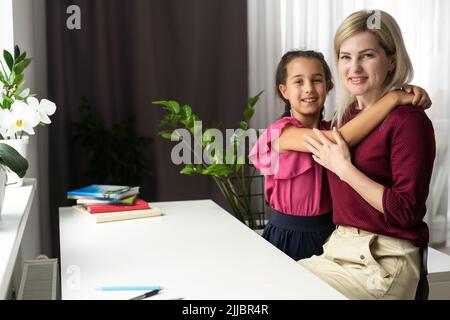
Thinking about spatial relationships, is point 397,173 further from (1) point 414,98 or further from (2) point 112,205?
(2) point 112,205

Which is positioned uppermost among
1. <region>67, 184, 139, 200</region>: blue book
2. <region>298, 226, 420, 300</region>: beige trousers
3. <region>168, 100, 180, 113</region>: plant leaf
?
<region>168, 100, 180, 113</region>: plant leaf

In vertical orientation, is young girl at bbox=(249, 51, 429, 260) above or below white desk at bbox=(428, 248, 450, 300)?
above

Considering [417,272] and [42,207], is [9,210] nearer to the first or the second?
[417,272]

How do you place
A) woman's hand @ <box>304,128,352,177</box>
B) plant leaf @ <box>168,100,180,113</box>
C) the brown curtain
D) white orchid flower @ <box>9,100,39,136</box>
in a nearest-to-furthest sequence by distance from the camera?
woman's hand @ <box>304,128,352,177</box> < white orchid flower @ <box>9,100,39,136</box> < plant leaf @ <box>168,100,180,113</box> < the brown curtain

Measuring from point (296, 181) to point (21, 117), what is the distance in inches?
31.7

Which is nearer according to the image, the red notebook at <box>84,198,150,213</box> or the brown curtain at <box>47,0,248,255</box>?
the red notebook at <box>84,198,150,213</box>

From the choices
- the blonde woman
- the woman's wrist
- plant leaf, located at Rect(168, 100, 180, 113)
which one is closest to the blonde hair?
the blonde woman

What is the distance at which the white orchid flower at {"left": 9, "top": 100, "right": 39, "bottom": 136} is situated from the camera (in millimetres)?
1684

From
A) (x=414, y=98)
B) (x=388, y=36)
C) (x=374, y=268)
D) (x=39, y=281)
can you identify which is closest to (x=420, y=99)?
(x=414, y=98)

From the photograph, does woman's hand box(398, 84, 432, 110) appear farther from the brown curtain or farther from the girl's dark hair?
the brown curtain

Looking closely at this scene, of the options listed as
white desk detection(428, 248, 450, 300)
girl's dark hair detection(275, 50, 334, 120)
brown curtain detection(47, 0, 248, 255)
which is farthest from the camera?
brown curtain detection(47, 0, 248, 255)

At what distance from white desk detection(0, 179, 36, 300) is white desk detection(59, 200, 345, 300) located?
113 mm

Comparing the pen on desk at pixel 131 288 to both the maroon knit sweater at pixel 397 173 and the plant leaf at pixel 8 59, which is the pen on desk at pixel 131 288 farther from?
the plant leaf at pixel 8 59
